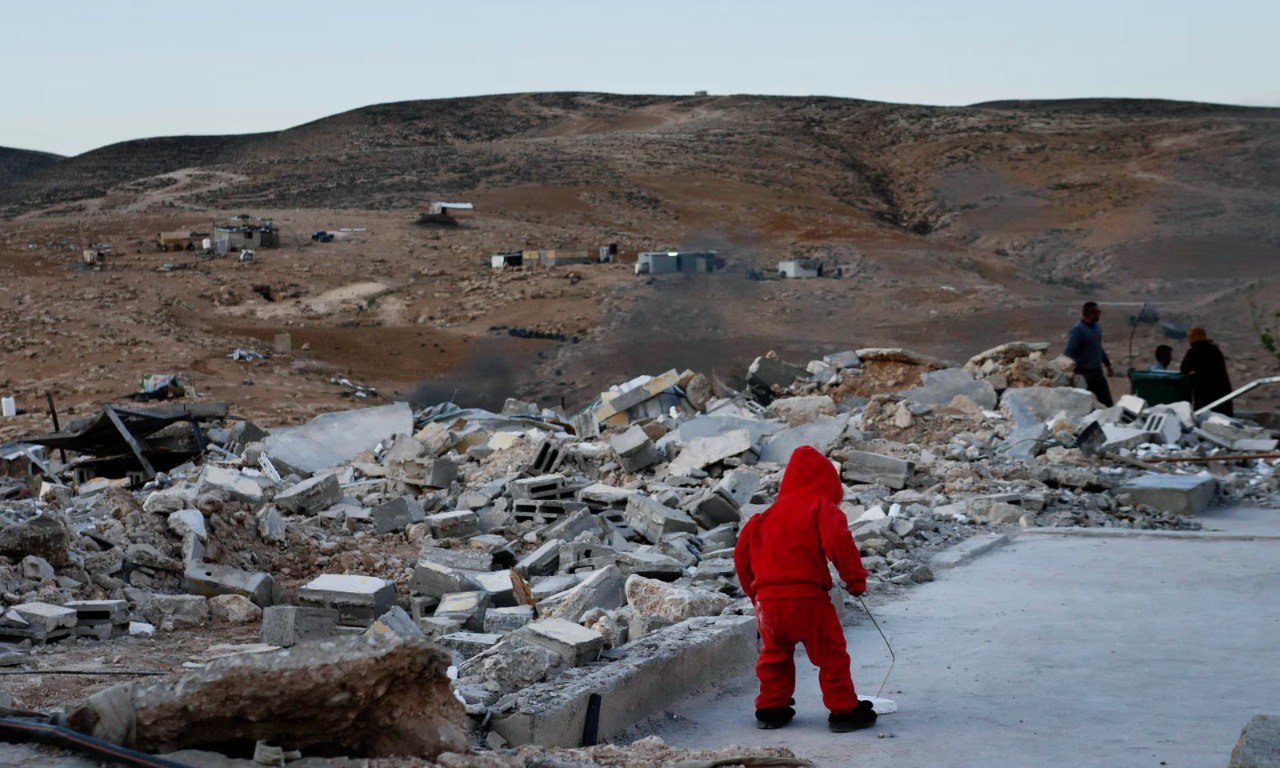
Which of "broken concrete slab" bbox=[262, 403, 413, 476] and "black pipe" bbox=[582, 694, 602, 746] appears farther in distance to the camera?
"broken concrete slab" bbox=[262, 403, 413, 476]

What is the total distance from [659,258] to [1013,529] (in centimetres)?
2685

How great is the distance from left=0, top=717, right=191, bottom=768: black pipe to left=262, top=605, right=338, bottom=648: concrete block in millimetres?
3471

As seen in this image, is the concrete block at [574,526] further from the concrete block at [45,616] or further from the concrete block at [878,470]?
the concrete block at [45,616]

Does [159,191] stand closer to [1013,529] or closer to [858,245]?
[858,245]

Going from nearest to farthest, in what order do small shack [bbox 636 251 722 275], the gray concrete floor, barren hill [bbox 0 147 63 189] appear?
the gray concrete floor < small shack [bbox 636 251 722 275] < barren hill [bbox 0 147 63 189]

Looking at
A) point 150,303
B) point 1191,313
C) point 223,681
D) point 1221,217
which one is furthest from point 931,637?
point 1221,217

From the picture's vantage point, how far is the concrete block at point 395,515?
10.5 metres

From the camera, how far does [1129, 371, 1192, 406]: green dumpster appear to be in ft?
46.0

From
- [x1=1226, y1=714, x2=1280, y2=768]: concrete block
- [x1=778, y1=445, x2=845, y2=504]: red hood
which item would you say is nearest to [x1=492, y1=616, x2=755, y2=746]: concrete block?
[x1=778, y1=445, x2=845, y2=504]: red hood

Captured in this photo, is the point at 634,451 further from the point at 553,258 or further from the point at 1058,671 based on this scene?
the point at 553,258

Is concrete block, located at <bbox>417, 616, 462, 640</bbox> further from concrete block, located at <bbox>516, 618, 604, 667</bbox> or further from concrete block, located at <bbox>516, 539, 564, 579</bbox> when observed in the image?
concrete block, located at <bbox>516, 539, 564, 579</bbox>

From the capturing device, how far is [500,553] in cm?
934

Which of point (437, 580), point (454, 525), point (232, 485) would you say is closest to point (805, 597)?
point (437, 580)

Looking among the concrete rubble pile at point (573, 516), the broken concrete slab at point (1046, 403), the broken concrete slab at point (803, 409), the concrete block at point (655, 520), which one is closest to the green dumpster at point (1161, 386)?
the concrete rubble pile at point (573, 516)
